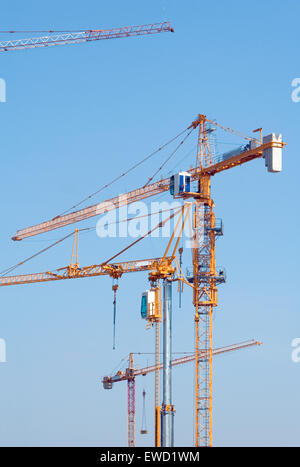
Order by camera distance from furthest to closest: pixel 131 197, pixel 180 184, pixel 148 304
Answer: pixel 131 197 < pixel 148 304 < pixel 180 184

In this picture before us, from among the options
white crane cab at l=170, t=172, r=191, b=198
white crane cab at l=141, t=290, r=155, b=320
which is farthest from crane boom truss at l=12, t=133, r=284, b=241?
white crane cab at l=141, t=290, r=155, b=320

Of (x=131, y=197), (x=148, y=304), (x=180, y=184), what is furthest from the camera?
(x=131, y=197)

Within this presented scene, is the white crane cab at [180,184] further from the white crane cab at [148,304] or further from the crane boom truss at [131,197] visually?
the white crane cab at [148,304]

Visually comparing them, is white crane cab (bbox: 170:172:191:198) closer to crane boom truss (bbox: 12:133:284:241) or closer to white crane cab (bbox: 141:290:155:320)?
crane boom truss (bbox: 12:133:284:241)

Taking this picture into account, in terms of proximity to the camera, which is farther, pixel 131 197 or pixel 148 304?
pixel 131 197

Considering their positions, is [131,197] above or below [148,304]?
above

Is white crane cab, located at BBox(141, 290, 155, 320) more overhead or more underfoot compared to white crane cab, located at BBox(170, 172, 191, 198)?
more underfoot

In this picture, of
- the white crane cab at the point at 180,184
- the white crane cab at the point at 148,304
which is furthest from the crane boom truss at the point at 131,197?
the white crane cab at the point at 148,304

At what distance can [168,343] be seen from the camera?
13538 cm
